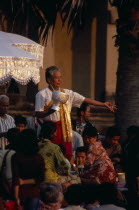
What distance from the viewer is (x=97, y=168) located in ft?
38.1

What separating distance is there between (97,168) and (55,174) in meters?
1.11

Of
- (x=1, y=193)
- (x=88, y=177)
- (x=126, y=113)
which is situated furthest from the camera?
(x=126, y=113)

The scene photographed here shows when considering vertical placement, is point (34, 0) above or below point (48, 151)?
above

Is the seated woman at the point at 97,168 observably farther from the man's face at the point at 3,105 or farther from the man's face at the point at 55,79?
the man's face at the point at 3,105

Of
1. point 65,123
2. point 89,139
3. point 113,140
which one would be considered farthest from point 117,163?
point 65,123

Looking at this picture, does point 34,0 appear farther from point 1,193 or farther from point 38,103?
point 1,193

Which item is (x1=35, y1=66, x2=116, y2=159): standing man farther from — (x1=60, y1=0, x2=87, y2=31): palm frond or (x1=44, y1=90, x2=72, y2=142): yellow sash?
(x1=60, y1=0, x2=87, y2=31): palm frond

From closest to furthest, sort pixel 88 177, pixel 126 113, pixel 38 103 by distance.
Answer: pixel 88 177 < pixel 38 103 < pixel 126 113

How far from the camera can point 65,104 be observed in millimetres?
12664

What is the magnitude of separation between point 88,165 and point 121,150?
284 cm

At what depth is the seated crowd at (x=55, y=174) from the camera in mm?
8734

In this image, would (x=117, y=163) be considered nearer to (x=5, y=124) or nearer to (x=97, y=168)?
(x=5, y=124)

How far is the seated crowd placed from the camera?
344 inches

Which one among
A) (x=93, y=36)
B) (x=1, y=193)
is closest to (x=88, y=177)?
(x=1, y=193)
